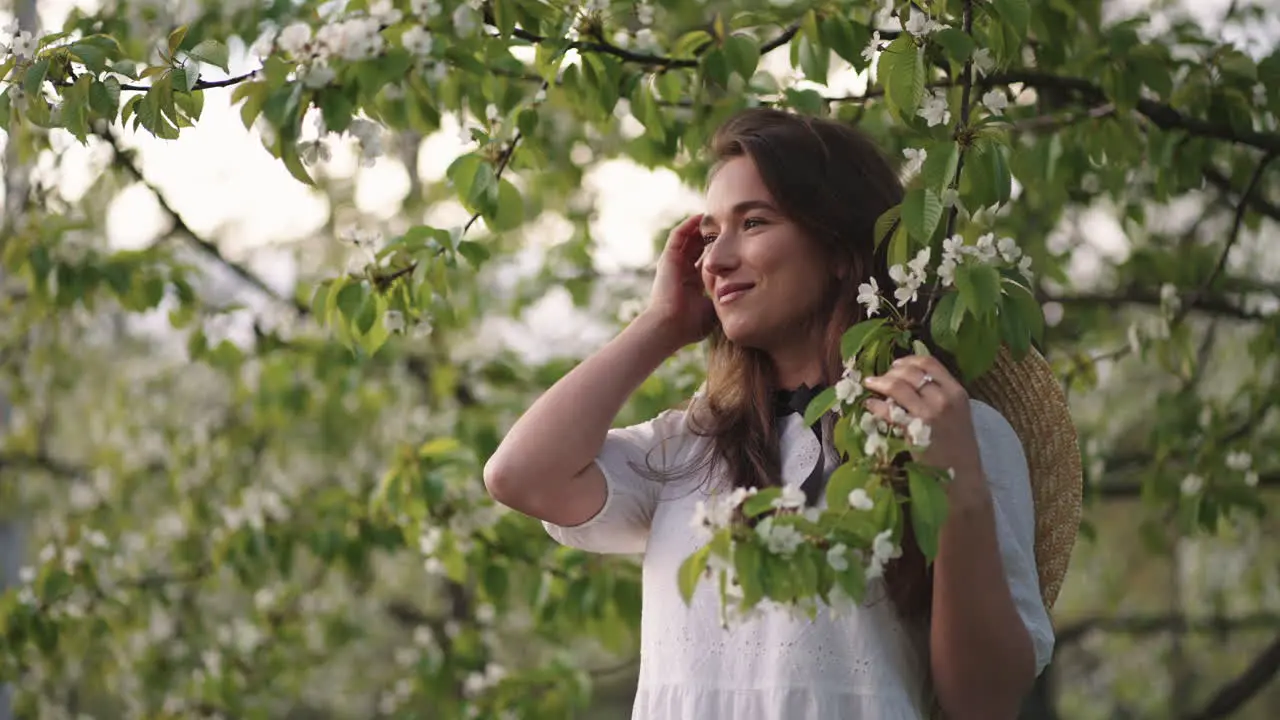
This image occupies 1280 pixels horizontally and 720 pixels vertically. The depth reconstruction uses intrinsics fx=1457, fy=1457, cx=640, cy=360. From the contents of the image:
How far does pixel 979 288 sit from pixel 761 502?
34 centimetres

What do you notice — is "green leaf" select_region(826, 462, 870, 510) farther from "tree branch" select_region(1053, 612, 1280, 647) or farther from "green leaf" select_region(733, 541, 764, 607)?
Result: "tree branch" select_region(1053, 612, 1280, 647)

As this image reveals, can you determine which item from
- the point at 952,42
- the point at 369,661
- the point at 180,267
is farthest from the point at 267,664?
the point at 369,661

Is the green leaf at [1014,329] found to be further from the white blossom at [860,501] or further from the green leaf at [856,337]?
the white blossom at [860,501]

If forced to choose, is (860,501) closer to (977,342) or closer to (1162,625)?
(977,342)

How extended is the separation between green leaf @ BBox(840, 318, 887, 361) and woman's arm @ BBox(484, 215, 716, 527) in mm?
513

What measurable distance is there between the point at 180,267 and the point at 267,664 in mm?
1358

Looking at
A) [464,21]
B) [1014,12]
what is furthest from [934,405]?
[464,21]

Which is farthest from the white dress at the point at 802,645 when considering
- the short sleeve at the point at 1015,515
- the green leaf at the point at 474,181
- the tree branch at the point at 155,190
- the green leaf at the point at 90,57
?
the tree branch at the point at 155,190

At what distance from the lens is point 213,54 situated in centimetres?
181

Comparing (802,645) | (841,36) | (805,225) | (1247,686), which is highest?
(841,36)

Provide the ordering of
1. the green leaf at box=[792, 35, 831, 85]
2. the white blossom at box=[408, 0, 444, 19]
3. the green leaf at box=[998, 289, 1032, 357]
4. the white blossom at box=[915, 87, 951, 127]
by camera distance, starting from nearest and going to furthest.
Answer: the green leaf at box=[998, 289, 1032, 357] < the white blossom at box=[915, 87, 951, 127] < the white blossom at box=[408, 0, 444, 19] < the green leaf at box=[792, 35, 831, 85]

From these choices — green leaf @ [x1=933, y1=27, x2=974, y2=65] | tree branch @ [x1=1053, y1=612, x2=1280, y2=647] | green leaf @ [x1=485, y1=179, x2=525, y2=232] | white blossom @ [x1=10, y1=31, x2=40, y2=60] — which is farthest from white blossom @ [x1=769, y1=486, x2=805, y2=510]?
tree branch @ [x1=1053, y1=612, x2=1280, y2=647]

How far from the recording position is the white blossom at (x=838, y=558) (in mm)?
1375

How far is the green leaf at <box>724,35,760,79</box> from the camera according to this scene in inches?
89.9
